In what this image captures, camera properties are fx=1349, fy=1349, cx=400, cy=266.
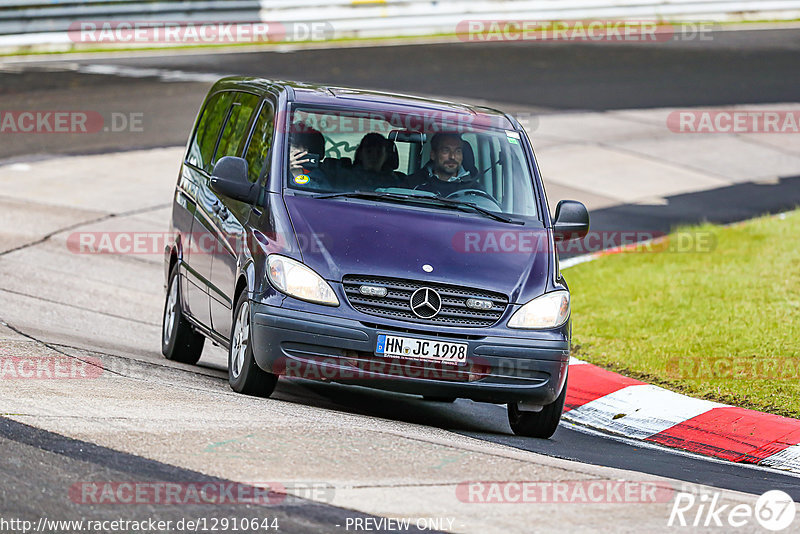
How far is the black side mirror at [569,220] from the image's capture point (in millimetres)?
8531

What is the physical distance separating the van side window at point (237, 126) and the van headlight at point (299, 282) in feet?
5.88

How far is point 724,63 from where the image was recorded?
29.8 m

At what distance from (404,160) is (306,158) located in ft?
2.05

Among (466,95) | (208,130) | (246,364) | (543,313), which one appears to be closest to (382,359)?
(246,364)

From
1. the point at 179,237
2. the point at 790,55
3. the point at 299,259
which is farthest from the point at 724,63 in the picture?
the point at 299,259

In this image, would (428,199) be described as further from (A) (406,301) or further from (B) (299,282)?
(B) (299,282)

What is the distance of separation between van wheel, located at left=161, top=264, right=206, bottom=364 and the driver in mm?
2194

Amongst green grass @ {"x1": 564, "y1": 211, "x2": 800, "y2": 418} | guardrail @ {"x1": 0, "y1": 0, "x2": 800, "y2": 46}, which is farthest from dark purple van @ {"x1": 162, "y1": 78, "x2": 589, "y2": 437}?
guardrail @ {"x1": 0, "y1": 0, "x2": 800, "y2": 46}

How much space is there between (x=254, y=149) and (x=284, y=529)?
405 cm

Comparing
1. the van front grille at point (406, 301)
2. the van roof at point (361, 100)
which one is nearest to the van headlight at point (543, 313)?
the van front grille at point (406, 301)

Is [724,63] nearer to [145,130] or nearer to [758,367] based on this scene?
[145,130]

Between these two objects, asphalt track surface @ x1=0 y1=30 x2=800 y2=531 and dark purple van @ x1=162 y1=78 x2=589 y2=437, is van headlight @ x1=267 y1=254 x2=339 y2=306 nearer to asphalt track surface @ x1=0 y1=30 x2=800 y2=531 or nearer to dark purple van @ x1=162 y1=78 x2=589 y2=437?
dark purple van @ x1=162 y1=78 x2=589 y2=437

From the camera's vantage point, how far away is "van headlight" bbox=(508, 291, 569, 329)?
25.0 feet

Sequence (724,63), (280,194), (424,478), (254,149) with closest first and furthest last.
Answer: (424,478) < (280,194) < (254,149) < (724,63)
